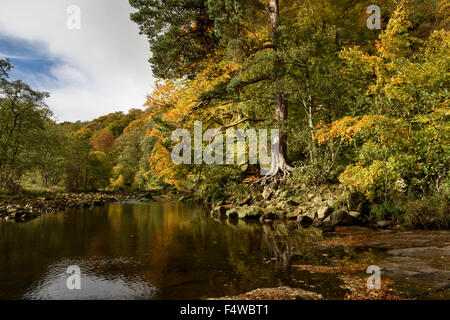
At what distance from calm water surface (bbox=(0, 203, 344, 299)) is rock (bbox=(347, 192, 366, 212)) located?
115 inches

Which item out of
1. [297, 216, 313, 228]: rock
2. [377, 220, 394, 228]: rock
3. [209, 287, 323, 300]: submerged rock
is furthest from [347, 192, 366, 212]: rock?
[209, 287, 323, 300]: submerged rock

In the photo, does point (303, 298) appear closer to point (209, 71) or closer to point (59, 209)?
point (209, 71)

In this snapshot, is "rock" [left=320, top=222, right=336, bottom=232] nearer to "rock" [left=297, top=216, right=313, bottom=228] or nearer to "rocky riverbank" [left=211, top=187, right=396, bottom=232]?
"rocky riverbank" [left=211, top=187, right=396, bottom=232]

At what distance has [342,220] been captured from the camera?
11.1 metres

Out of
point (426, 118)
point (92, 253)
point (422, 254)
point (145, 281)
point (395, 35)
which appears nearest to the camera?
point (145, 281)

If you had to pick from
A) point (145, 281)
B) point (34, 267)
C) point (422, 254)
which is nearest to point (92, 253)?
point (34, 267)

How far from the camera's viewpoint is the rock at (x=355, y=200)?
11515 mm

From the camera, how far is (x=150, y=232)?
37.4 ft

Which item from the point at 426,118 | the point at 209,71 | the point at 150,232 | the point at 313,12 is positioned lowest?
the point at 150,232

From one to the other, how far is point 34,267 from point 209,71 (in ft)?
41.0

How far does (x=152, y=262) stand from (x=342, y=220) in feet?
25.2

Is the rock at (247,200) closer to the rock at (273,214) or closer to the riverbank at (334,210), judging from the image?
the riverbank at (334,210)

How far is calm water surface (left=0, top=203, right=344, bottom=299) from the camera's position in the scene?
5.20 meters

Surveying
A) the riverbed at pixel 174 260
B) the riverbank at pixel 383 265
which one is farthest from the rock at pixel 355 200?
the riverbed at pixel 174 260
